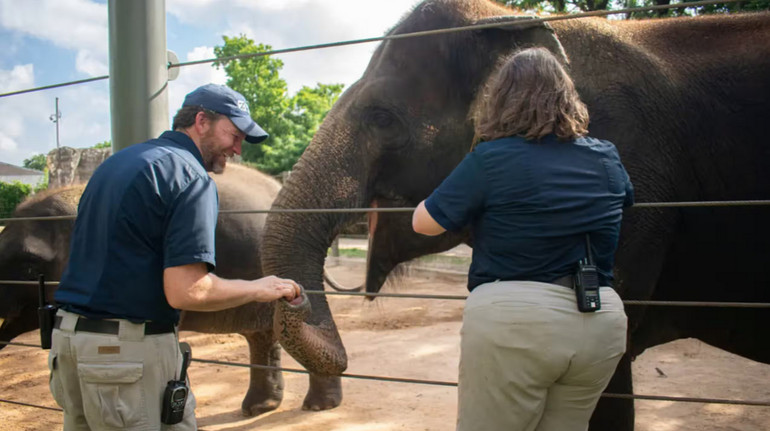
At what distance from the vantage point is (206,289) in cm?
190

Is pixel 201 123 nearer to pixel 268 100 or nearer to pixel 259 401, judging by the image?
pixel 259 401

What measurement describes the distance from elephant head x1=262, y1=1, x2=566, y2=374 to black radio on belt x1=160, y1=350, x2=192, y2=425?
1.11 m

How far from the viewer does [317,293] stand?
2777 mm

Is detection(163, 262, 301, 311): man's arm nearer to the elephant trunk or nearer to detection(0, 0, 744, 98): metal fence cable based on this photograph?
the elephant trunk

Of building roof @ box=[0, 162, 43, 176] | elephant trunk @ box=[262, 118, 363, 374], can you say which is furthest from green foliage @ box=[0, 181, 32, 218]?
elephant trunk @ box=[262, 118, 363, 374]

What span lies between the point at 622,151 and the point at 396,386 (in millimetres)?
3824

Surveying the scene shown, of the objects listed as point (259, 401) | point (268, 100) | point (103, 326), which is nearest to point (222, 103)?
point (103, 326)

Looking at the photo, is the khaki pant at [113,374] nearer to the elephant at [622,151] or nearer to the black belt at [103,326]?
the black belt at [103,326]

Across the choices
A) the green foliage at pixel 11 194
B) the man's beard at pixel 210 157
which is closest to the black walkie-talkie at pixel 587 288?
the man's beard at pixel 210 157

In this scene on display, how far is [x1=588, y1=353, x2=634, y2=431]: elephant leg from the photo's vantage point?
279 centimetres

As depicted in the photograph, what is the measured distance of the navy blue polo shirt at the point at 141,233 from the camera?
1868 millimetres

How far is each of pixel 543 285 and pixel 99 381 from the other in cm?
123

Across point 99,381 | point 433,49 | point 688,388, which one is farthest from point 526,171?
point 688,388

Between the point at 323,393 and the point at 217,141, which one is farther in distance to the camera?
the point at 323,393
